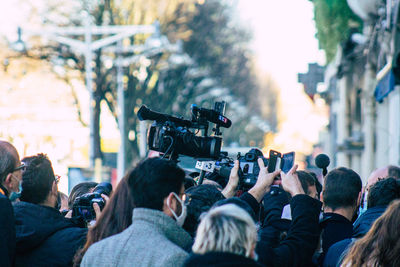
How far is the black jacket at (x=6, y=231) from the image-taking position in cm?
448

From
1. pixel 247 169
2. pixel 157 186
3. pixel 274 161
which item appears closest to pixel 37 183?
pixel 157 186

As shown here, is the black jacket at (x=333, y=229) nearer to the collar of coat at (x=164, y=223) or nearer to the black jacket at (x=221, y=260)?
the collar of coat at (x=164, y=223)

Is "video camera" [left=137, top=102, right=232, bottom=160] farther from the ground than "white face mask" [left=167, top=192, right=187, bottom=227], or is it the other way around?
"video camera" [left=137, top=102, right=232, bottom=160]

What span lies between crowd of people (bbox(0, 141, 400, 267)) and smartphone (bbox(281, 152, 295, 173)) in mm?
88

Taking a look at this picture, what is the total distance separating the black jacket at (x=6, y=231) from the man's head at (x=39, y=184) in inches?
9.7

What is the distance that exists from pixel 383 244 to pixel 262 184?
42.4 inches

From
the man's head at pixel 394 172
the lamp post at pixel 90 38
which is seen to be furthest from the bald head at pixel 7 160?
the lamp post at pixel 90 38

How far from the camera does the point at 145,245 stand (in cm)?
381

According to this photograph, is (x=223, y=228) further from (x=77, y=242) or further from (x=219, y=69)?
(x=219, y=69)

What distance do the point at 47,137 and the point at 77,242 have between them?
2792 cm

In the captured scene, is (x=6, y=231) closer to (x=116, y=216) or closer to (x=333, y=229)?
(x=116, y=216)

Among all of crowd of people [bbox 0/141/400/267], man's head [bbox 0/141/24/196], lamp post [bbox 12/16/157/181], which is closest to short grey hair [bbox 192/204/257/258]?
crowd of people [bbox 0/141/400/267]

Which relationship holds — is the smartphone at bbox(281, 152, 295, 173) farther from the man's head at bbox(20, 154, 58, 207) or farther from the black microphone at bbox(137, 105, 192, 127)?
the man's head at bbox(20, 154, 58, 207)

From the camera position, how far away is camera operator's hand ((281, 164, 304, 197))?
466 cm
